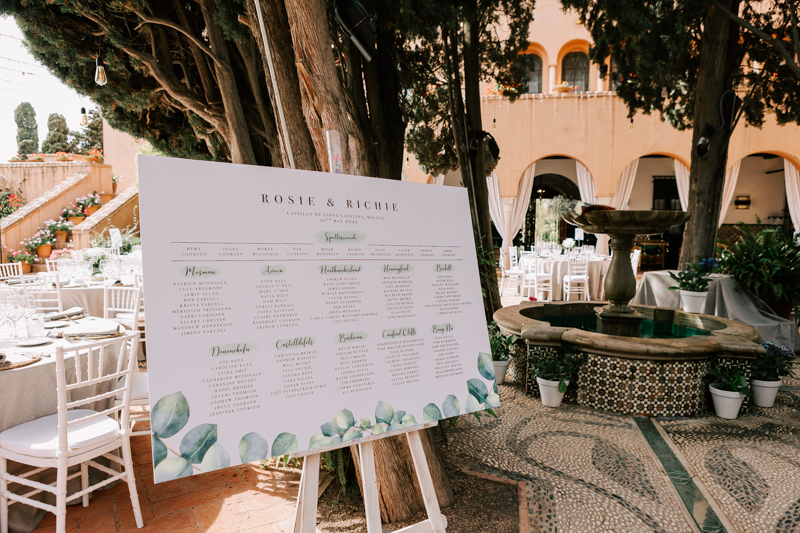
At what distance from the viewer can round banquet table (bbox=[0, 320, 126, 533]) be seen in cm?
226

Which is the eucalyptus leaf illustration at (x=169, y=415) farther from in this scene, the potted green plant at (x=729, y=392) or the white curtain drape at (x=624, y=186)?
the white curtain drape at (x=624, y=186)

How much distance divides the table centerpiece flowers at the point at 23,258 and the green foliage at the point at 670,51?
1094cm

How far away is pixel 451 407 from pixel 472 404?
0.29 ft

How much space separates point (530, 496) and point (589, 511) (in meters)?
0.28

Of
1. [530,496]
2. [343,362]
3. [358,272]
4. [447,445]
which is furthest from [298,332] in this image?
[447,445]

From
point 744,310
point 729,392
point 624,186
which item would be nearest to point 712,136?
point 744,310

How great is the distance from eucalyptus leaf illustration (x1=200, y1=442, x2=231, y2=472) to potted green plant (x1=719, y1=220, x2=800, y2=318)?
216 inches

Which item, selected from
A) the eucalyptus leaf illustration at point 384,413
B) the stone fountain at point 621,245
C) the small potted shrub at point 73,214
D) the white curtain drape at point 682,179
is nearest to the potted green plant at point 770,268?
the stone fountain at point 621,245

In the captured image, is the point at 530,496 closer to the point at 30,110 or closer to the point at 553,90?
the point at 553,90

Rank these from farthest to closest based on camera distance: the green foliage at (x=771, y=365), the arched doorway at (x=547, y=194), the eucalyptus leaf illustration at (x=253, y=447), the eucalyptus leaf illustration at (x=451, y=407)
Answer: the arched doorway at (x=547, y=194)
the green foliage at (x=771, y=365)
the eucalyptus leaf illustration at (x=451, y=407)
the eucalyptus leaf illustration at (x=253, y=447)

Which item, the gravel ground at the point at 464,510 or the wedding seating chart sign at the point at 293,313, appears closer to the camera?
the wedding seating chart sign at the point at 293,313

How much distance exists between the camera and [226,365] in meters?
1.25

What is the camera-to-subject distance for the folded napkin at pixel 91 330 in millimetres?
2855

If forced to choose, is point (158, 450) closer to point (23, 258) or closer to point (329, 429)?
point (329, 429)
